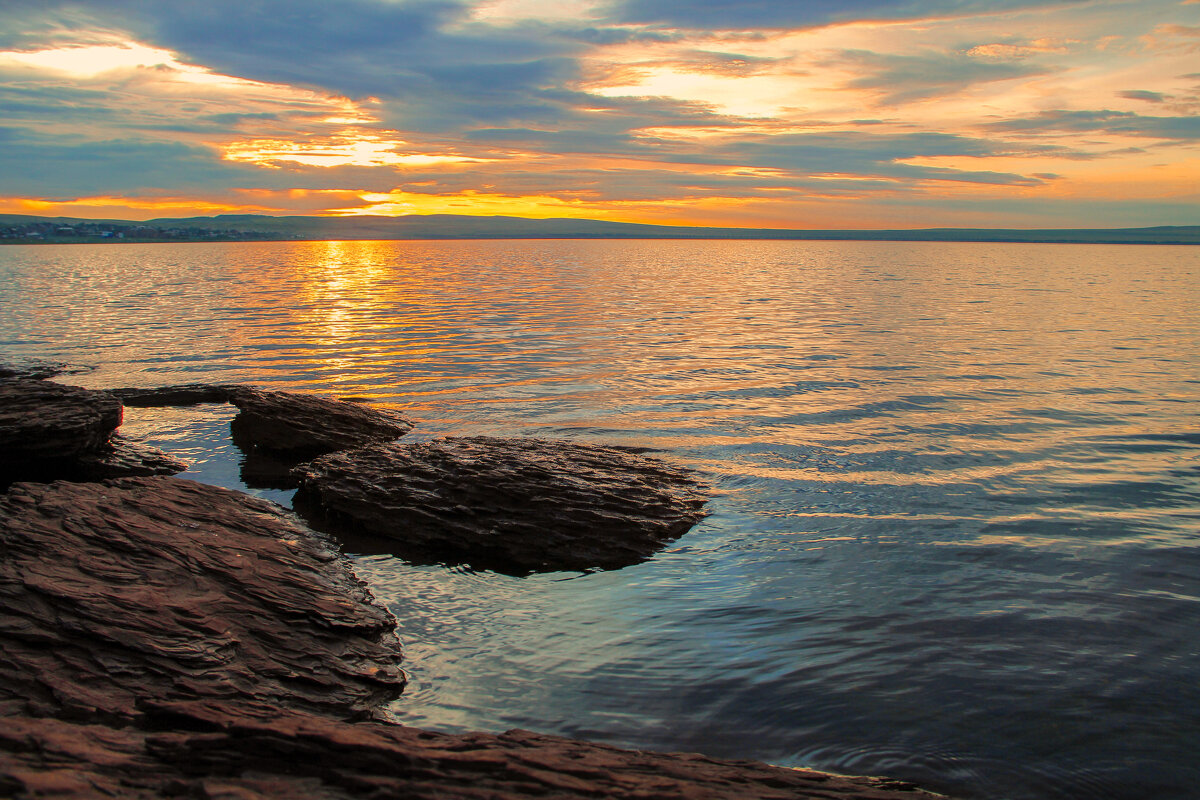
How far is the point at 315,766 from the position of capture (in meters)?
4.05

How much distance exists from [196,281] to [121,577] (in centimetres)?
6880

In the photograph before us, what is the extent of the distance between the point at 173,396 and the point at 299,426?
294 inches

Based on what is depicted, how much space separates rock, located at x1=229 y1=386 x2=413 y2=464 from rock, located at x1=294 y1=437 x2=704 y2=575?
6.36 ft

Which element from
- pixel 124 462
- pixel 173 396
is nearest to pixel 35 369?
pixel 173 396

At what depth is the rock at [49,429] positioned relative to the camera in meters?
11.1

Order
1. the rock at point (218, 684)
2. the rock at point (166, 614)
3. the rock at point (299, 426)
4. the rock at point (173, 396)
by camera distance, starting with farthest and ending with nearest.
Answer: the rock at point (173, 396), the rock at point (299, 426), the rock at point (166, 614), the rock at point (218, 684)

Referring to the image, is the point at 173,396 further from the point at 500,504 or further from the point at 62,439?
the point at 500,504

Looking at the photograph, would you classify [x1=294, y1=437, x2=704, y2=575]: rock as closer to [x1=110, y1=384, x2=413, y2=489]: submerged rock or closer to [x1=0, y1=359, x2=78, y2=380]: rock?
[x1=110, y1=384, x2=413, y2=489]: submerged rock

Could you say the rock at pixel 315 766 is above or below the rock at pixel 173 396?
below

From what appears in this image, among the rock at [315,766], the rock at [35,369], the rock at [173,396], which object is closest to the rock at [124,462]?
the rock at [173,396]

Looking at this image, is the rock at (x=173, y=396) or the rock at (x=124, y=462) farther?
the rock at (x=173, y=396)

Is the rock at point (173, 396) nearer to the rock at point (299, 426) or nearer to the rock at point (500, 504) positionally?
the rock at point (299, 426)

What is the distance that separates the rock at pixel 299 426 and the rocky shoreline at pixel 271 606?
0.05 meters

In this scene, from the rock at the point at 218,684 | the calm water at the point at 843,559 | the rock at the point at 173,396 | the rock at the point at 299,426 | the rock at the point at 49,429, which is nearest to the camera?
the rock at the point at 218,684
